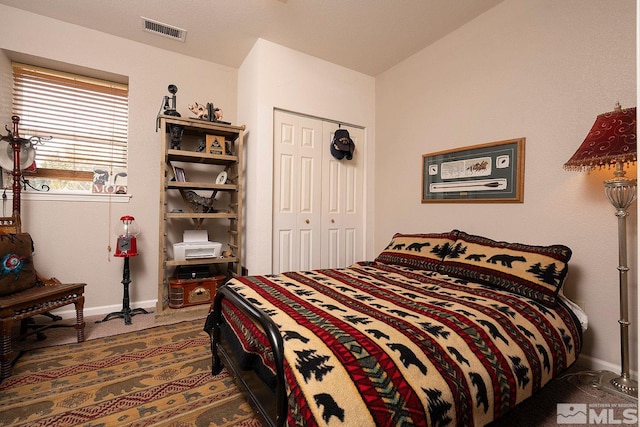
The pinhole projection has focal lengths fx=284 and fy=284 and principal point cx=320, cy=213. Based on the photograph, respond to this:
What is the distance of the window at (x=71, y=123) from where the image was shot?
2771mm

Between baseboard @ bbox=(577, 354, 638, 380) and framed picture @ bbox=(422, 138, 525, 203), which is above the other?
framed picture @ bbox=(422, 138, 525, 203)

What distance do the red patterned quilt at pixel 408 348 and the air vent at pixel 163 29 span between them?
2.67 meters

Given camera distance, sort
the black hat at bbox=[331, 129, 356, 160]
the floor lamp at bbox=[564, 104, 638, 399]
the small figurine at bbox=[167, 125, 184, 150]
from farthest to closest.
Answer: the black hat at bbox=[331, 129, 356, 160]
the small figurine at bbox=[167, 125, 184, 150]
the floor lamp at bbox=[564, 104, 638, 399]

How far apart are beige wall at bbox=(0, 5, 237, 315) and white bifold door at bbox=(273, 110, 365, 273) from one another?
4.13ft

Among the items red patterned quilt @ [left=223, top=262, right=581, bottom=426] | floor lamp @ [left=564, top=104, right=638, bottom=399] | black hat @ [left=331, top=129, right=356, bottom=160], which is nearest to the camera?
red patterned quilt @ [left=223, top=262, right=581, bottom=426]

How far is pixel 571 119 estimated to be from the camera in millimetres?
2047

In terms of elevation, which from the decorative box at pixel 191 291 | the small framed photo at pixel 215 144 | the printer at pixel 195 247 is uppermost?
the small framed photo at pixel 215 144

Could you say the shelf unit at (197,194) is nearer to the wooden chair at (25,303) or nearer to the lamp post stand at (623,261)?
the wooden chair at (25,303)

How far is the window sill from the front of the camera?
8.70 feet

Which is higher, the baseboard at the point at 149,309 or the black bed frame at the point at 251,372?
the black bed frame at the point at 251,372

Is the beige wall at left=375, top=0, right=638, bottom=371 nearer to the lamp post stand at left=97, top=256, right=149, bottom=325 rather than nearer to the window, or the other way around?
the lamp post stand at left=97, top=256, right=149, bottom=325

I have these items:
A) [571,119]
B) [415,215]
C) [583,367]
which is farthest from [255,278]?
[571,119]

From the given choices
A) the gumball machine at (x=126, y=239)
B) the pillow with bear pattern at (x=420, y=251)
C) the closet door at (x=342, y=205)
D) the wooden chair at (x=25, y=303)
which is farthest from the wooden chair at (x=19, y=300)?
the pillow with bear pattern at (x=420, y=251)

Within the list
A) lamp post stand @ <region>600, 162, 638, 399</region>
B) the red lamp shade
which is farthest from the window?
lamp post stand @ <region>600, 162, 638, 399</region>
